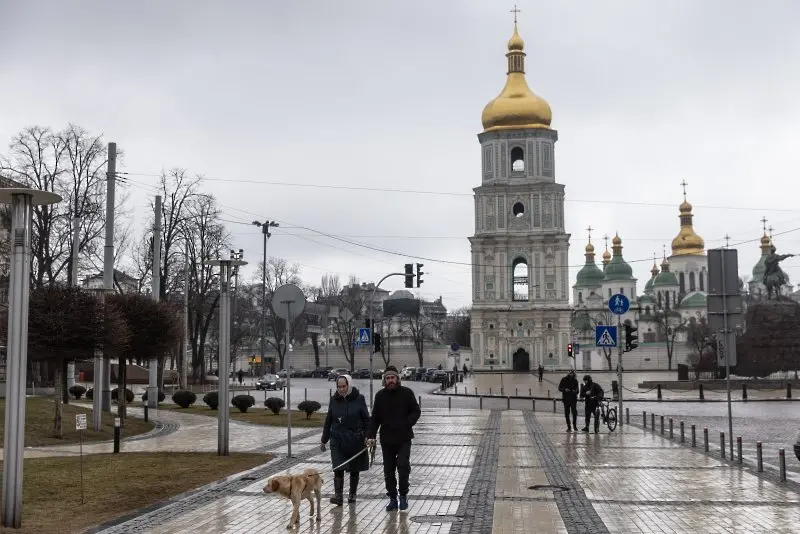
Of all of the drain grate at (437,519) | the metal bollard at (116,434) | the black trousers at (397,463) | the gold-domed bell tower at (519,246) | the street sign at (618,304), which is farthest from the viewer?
the gold-domed bell tower at (519,246)

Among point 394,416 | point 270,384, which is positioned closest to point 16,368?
point 394,416

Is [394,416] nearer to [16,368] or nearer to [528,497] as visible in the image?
[528,497]

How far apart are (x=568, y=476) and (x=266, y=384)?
48.3m

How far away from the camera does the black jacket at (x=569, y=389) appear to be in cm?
2450

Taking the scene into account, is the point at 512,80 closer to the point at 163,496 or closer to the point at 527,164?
the point at 527,164

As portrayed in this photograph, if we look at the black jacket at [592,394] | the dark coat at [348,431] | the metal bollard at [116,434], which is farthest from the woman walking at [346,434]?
the black jacket at [592,394]

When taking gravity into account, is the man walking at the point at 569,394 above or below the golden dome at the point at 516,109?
below

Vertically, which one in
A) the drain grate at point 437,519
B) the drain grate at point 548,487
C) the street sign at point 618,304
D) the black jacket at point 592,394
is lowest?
the drain grate at point 548,487

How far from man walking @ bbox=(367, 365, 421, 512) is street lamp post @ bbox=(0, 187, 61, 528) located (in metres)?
3.99

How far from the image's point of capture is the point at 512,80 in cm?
10012

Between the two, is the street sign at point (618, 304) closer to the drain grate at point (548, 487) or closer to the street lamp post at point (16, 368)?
the drain grate at point (548, 487)

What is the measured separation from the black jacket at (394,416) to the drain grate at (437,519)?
94cm

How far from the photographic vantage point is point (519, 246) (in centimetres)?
9675

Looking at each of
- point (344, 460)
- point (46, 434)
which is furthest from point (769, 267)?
point (344, 460)
